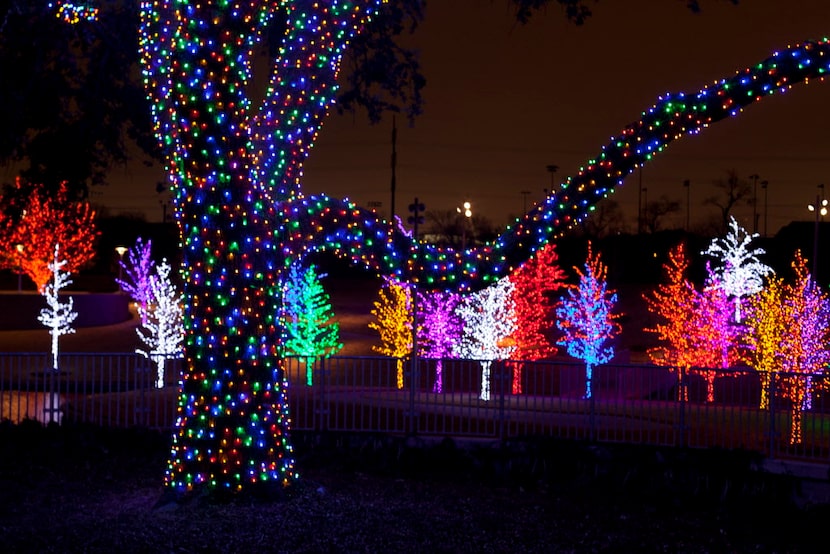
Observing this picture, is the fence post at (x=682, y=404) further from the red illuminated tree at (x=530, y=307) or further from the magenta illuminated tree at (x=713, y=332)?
the magenta illuminated tree at (x=713, y=332)

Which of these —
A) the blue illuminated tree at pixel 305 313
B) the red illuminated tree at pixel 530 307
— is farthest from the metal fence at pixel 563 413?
the blue illuminated tree at pixel 305 313

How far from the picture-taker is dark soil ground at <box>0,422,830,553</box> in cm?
853

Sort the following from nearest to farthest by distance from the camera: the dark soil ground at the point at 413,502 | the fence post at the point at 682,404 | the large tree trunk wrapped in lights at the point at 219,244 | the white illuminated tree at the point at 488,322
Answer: the dark soil ground at the point at 413,502 → the large tree trunk wrapped in lights at the point at 219,244 → the fence post at the point at 682,404 → the white illuminated tree at the point at 488,322

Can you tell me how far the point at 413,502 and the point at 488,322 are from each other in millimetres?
13582

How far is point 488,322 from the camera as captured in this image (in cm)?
2347

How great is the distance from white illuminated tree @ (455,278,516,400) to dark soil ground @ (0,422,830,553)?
11142mm

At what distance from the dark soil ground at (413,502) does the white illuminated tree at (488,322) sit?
1114 cm

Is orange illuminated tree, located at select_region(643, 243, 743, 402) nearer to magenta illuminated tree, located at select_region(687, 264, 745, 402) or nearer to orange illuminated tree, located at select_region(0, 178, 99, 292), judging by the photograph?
magenta illuminated tree, located at select_region(687, 264, 745, 402)

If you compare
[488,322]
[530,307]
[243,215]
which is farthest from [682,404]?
[530,307]

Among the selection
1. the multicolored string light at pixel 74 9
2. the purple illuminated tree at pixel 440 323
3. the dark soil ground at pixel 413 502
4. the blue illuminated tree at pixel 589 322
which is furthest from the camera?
the blue illuminated tree at pixel 589 322

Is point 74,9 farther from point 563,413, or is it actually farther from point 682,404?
point 563,413

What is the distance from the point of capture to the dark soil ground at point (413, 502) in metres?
8.53

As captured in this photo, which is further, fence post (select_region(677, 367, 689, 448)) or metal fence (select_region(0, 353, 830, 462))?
metal fence (select_region(0, 353, 830, 462))

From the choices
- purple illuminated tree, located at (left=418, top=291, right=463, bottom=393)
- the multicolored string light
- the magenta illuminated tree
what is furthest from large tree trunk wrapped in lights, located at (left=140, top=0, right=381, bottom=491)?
the magenta illuminated tree
